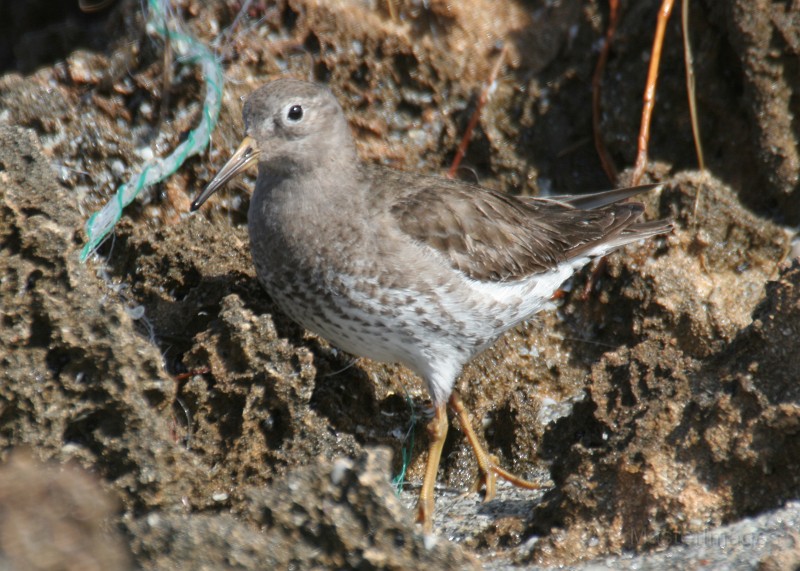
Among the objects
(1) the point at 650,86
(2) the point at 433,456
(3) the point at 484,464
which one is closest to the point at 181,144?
(2) the point at 433,456

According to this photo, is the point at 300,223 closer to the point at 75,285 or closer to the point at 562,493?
the point at 75,285

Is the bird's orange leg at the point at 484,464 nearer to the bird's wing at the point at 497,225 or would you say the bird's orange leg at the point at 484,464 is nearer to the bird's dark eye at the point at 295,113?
the bird's wing at the point at 497,225

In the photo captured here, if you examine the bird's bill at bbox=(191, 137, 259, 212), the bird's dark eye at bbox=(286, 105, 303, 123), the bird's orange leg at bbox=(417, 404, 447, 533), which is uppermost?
the bird's dark eye at bbox=(286, 105, 303, 123)

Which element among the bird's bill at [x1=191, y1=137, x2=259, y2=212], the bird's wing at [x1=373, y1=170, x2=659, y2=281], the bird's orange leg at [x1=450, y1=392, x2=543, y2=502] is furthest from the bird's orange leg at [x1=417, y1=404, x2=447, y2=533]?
the bird's bill at [x1=191, y1=137, x2=259, y2=212]

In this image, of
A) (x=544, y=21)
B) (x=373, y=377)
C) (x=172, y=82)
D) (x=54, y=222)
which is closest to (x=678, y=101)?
(x=544, y=21)

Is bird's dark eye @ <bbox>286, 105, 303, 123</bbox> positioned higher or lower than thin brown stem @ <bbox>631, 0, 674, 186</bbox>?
lower

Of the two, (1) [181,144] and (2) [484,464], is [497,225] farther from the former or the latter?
(1) [181,144]

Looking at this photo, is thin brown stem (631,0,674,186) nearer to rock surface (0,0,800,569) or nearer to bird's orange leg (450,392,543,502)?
rock surface (0,0,800,569)
